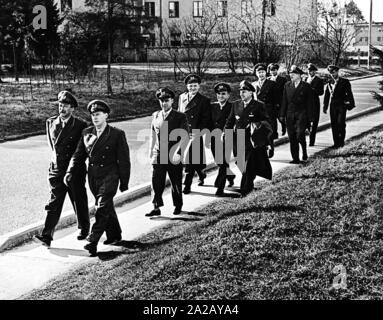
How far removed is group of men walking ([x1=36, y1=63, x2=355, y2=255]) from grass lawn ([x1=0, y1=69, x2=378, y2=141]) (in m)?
8.55

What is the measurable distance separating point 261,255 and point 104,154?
7.73 ft

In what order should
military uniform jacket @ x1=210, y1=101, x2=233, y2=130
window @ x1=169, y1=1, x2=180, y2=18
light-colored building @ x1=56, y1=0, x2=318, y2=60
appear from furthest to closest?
window @ x1=169, y1=1, x2=180, y2=18 < light-colored building @ x1=56, y1=0, x2=318, y2=60 < military uniform jacket @ x1=210, y1=101, x2=233, y2=130

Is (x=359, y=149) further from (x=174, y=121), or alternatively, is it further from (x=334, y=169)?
(x=174, y=121)

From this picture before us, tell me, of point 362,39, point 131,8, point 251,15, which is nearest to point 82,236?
point 131,8

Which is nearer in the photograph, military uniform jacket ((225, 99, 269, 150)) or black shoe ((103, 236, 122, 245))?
black shoe ((103, 236, 122, 245))

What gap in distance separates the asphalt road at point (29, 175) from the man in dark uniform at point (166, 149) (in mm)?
1551

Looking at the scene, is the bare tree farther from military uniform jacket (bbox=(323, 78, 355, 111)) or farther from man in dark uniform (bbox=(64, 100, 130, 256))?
man in dark uniform (bbox=(64, 100, 130, 256))

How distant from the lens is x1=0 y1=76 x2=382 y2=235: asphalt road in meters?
8.80

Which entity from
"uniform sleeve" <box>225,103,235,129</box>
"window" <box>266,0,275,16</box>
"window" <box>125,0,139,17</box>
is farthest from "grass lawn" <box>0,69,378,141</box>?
"uniform sleeve" <box>225,103,235,129</box>

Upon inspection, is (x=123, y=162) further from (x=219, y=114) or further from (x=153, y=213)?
(x=219, y=114)

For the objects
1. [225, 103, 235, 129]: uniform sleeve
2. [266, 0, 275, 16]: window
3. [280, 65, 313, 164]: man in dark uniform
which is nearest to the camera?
[225, 103, 235, 129]: uniform sleeve

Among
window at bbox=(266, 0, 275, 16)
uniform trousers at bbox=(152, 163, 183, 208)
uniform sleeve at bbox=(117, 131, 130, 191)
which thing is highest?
window at bbox=(266, 0, 275, 16)

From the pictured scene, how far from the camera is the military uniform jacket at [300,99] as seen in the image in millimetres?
11789

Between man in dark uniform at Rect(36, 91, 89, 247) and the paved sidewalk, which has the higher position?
man in dark uniform at Rect(36, 91, 89, 247)
